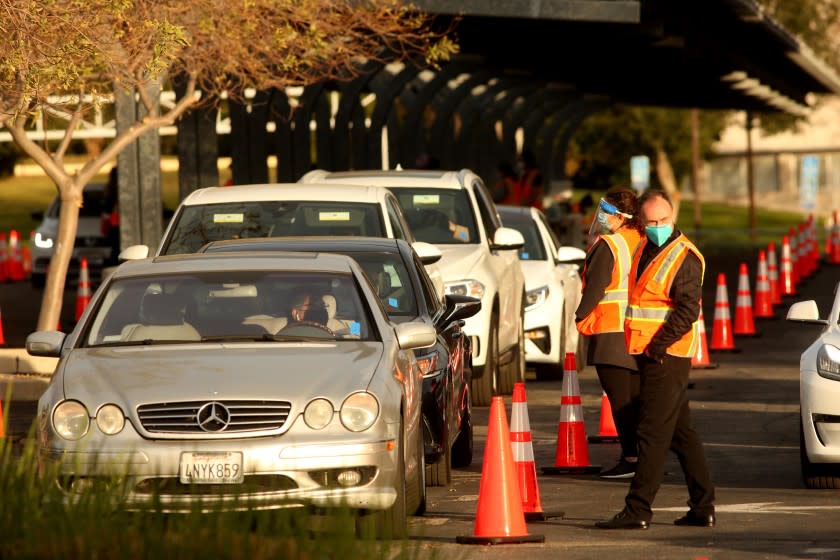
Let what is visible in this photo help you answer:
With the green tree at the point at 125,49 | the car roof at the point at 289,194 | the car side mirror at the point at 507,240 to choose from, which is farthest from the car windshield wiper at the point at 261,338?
the car side mirror at the point at 507,240

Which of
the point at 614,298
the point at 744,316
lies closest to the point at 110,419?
the point at 614,298

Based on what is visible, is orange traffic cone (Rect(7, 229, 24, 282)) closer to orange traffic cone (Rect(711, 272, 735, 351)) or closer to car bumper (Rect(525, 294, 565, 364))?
orange traffic cone (Rect(711, 272, 735, 351))

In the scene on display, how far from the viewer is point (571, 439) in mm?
12109

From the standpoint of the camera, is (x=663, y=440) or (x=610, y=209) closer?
(x=663, y=440)

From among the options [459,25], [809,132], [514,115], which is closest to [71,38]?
[459,25]

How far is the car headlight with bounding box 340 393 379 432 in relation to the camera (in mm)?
8961

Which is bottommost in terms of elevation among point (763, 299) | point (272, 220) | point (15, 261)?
point (763, 299)

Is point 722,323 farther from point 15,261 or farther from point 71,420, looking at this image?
point 15,261

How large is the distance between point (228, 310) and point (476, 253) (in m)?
6.11

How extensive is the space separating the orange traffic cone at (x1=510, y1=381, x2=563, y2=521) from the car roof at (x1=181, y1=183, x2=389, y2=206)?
442cm

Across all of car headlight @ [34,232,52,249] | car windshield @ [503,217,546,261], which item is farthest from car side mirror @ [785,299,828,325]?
car headlight @ [34,232,52,249]

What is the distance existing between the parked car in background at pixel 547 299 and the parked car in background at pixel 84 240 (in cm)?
1361

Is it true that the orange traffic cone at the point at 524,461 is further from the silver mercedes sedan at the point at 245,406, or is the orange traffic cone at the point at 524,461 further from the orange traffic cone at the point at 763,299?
the orange traffic cone at the point at 763,299

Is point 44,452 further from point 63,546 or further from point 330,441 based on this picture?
point 63,546
